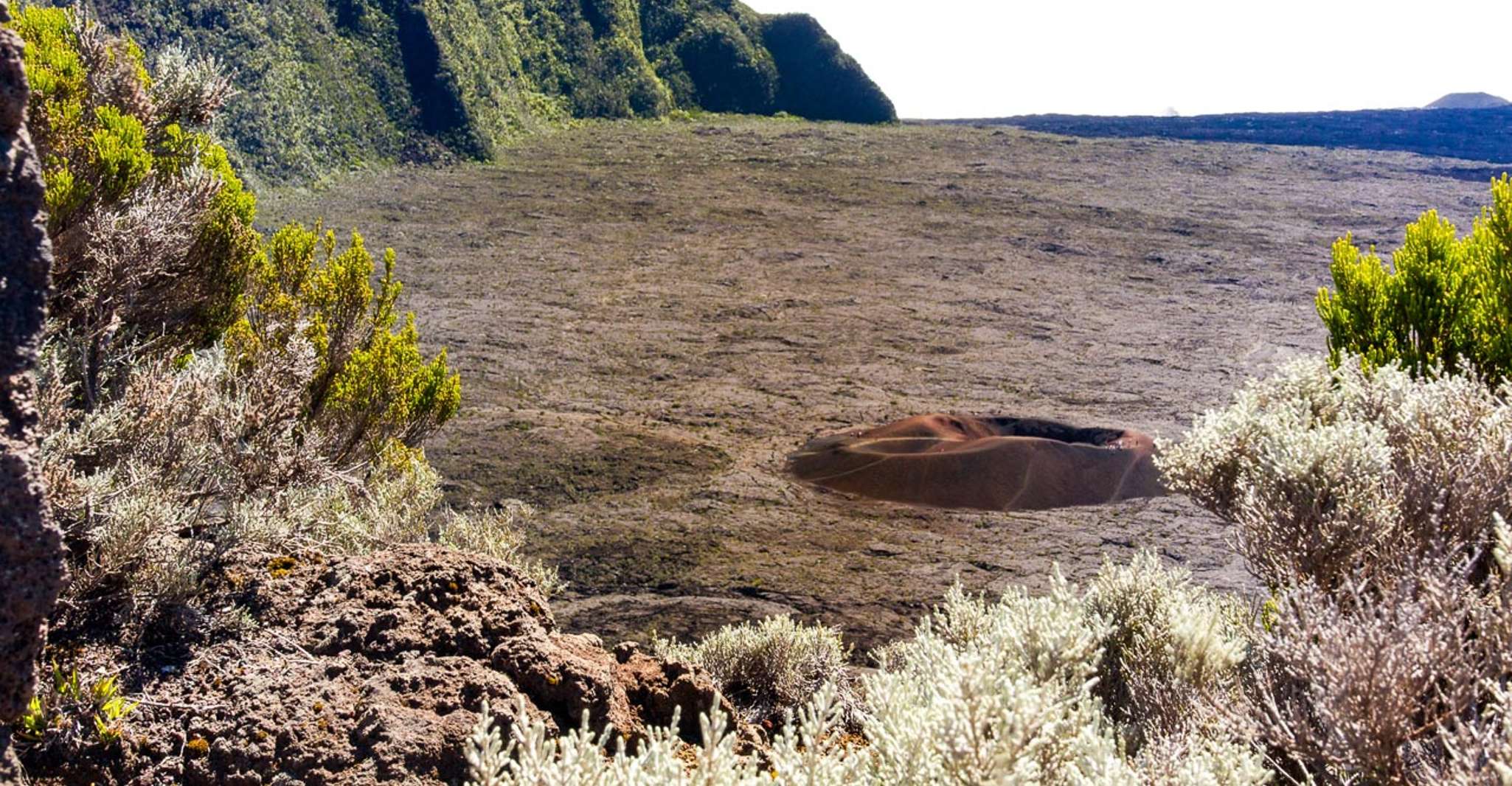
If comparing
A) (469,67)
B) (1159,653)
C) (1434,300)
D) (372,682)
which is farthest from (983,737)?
(469,67)

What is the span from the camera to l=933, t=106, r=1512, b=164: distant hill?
3694cm

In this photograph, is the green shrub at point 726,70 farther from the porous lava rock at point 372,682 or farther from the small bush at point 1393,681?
the small bush at point 1393,681

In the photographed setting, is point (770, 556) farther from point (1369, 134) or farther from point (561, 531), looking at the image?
point (1369, 134)

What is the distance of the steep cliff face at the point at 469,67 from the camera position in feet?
79.2

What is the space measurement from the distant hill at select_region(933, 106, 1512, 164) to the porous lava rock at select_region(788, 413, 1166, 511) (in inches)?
1119

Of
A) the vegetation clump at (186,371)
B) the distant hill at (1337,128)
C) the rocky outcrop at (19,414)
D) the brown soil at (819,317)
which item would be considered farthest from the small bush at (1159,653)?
the distant hill at (1337,128)

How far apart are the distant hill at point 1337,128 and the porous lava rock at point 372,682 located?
37.4 m

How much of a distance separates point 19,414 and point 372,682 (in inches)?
54.5

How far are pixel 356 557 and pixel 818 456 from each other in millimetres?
8029

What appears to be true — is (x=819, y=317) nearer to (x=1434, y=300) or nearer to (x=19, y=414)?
(x=1434, y=300)

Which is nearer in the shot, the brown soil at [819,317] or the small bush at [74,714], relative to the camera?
the small bush at [74,714]

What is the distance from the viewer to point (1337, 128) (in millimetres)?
40500

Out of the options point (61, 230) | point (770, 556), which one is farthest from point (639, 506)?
point (61, 230)

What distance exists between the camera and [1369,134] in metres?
38.9
